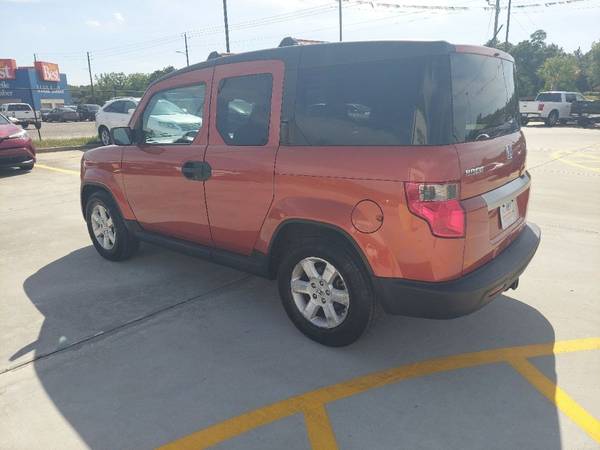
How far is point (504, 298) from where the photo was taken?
A: 3879 millimetres

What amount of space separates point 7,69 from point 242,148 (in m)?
63.9

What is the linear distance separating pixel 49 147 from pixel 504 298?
15.2 metres

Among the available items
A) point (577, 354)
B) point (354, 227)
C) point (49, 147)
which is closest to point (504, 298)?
point (577, 354)

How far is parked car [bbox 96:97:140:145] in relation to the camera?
1543 centimetres

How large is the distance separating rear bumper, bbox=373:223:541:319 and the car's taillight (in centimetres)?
31

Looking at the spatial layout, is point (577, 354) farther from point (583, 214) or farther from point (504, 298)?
point (583, 214)

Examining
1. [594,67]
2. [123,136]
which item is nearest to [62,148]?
[123,136]

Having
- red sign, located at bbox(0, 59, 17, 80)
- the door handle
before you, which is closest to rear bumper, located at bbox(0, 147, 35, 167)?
the door handle

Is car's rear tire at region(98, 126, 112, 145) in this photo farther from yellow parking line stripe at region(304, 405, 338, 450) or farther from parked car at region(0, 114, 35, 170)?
yellow parking line stripe at region(304, 405, 338, 450)

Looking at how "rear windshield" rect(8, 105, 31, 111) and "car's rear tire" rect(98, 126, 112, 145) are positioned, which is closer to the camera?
"car's rear tire" rect(98, 126, 112, 145)

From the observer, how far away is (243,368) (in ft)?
9.84

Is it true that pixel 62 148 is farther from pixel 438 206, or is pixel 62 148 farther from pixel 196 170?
pixel 438 206

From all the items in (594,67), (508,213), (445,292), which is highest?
(594,67)

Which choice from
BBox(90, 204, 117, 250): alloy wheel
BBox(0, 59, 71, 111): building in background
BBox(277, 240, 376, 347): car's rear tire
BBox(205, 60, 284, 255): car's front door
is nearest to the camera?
BBox(277, 240, 376, 347): car's rear tire
